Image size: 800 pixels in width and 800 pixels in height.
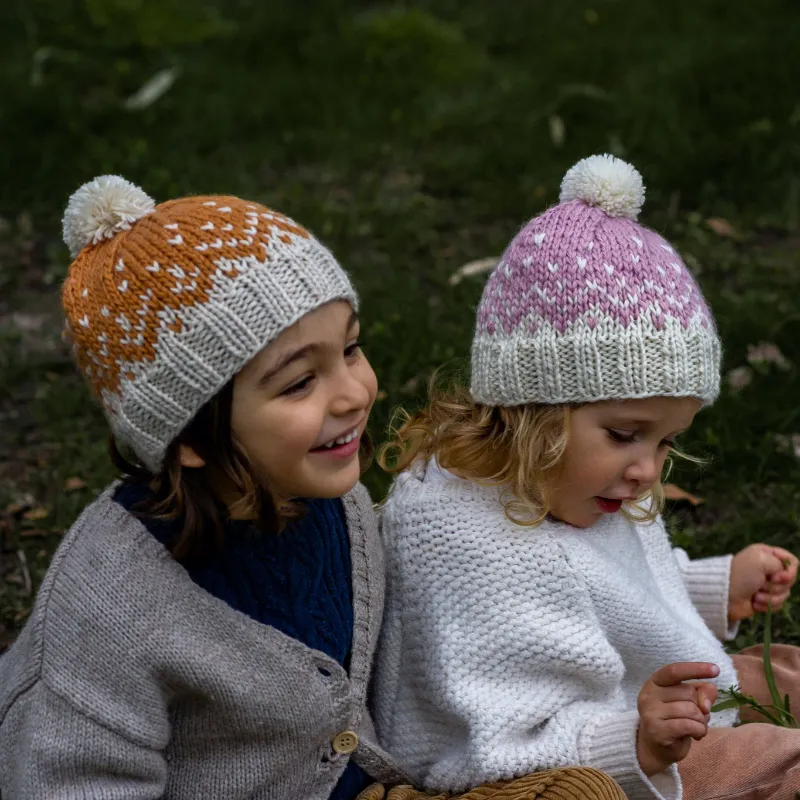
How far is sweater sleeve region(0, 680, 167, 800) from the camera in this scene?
2.03 m

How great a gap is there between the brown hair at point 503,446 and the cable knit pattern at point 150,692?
0.49 metres

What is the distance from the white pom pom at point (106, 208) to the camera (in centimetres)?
210

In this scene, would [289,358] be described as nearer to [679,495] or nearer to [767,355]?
[679,495]

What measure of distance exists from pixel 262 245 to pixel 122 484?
0.54 meters

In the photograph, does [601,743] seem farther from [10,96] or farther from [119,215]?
[10,96]

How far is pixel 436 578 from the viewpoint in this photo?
8.07 ft

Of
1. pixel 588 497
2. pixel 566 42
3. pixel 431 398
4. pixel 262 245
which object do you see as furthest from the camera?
pixel 566 42

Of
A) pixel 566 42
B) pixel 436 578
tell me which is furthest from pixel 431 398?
pixel 566 42

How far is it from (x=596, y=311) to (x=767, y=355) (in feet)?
6.54

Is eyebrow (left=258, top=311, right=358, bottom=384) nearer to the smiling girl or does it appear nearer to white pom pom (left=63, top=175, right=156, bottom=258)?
the smiling girl

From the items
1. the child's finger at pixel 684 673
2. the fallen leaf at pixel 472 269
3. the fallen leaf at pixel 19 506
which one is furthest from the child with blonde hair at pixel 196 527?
the fallen leaf at pixel 472 269

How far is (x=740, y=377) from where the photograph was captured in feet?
13.0

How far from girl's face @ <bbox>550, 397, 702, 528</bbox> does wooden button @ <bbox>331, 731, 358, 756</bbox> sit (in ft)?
2.03

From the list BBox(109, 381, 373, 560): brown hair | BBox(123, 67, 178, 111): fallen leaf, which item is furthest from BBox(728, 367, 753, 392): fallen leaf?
BBox(123, 67, 178, 111): fallen leaf
